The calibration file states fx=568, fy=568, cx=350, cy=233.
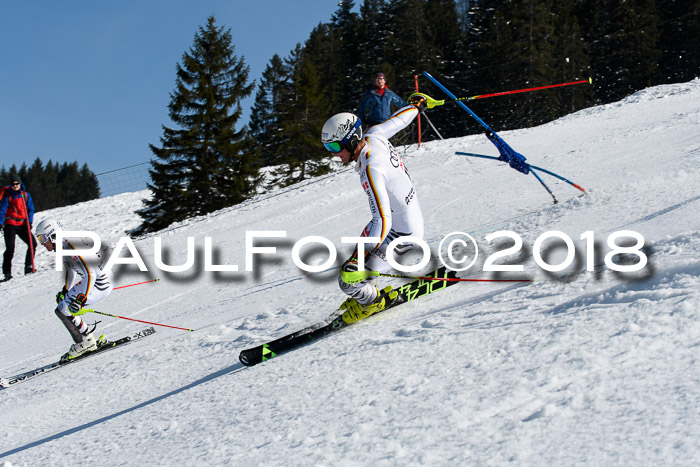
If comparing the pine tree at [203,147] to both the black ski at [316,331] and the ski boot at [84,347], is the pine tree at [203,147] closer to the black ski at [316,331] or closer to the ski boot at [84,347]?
the ski boot at [84,347]

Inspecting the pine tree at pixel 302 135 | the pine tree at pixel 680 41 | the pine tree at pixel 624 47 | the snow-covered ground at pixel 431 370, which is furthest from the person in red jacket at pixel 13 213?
the pine tree at pixel 680 41

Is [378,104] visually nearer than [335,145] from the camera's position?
No

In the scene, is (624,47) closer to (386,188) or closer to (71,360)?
(386,188)

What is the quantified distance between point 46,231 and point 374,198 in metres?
4.14

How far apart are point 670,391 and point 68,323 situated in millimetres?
6012

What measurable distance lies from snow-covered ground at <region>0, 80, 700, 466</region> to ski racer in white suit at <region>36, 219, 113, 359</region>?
0.52 metres


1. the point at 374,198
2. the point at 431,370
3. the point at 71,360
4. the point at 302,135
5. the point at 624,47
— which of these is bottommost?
the point at 71,360

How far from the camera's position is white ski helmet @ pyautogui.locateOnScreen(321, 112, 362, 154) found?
14.1 feet

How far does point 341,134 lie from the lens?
14.0 ft

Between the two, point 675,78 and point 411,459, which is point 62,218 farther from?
point 675,78
